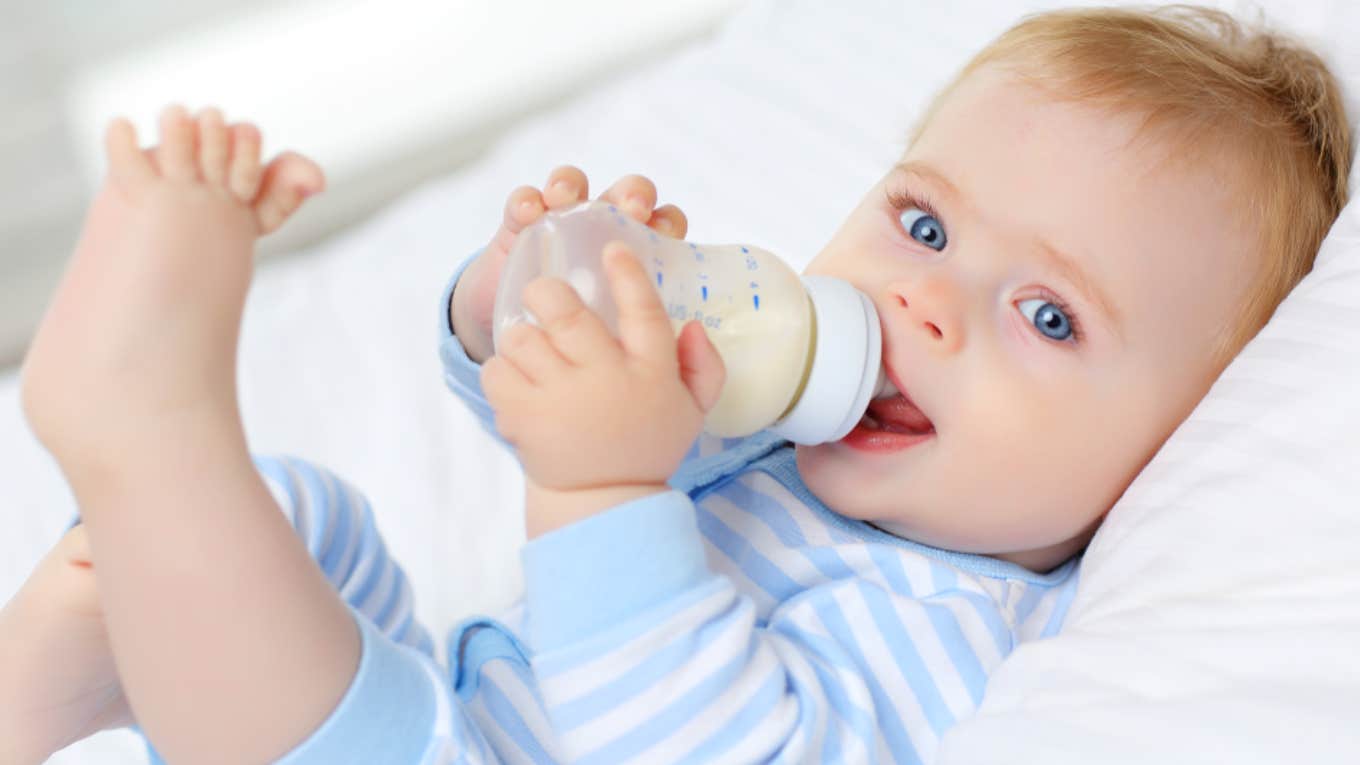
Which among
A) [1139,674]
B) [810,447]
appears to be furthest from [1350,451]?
[810,447]

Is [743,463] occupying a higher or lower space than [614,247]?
lower

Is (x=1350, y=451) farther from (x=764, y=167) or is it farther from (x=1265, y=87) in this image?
(x=764, y=167)

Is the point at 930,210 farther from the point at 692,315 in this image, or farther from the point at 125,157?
the point at 125,157

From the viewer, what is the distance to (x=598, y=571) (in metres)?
0.73

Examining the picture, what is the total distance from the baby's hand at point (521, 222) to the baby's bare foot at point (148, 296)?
0.26 metres

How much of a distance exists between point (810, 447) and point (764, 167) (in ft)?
1.92

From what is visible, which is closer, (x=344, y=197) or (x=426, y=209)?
(x=426, y=209)

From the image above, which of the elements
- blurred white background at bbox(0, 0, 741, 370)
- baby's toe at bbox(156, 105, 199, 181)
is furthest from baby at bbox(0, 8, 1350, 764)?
blurred white background at bbox(0, 0, 741, 370)

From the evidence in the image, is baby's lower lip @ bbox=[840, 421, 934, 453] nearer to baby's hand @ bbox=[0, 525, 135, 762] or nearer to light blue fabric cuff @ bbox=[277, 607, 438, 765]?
light blue fabric cuff @ bbox=[277, 607, 438, 765]

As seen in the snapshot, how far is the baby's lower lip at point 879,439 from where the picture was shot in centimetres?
89

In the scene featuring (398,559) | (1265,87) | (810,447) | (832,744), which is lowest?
(398,559)

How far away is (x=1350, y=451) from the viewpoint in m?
0.77

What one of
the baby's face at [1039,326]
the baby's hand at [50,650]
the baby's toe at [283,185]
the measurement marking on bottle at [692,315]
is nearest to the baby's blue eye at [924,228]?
the baby's face at [1039,326]

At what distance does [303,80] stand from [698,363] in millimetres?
1542
